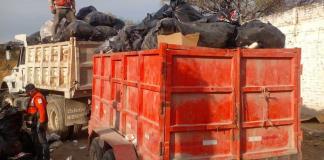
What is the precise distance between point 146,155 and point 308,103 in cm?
971

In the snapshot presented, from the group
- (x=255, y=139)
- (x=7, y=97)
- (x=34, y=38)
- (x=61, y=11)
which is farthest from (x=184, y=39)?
(x=7, y=97)

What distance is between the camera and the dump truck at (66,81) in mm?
9316

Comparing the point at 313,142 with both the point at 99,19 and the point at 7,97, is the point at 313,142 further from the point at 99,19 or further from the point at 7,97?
the point at 7,97

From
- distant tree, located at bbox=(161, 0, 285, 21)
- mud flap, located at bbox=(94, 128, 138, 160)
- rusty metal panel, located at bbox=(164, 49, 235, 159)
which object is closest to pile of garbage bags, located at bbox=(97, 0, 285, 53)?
rusty metal panel, located at bbox=(164, 49, 235, 159)

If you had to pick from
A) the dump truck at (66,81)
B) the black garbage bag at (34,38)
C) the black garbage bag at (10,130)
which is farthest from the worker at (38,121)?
the black garbage bag at (34,38)

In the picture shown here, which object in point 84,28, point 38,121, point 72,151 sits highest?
point 84,28

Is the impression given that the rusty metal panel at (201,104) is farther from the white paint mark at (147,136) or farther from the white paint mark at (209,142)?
the white paint mark at (147,136)

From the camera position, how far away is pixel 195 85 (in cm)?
426

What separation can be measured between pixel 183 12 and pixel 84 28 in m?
4.62

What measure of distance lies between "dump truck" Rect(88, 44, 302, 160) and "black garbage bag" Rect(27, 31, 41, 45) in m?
7.75

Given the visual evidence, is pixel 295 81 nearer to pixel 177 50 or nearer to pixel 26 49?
pixel 177 50

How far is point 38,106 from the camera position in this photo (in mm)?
7316

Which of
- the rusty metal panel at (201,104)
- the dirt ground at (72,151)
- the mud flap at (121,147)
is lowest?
the dirt ground at (72,151)

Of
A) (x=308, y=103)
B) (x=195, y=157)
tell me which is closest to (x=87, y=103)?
(x=195, y=157)
